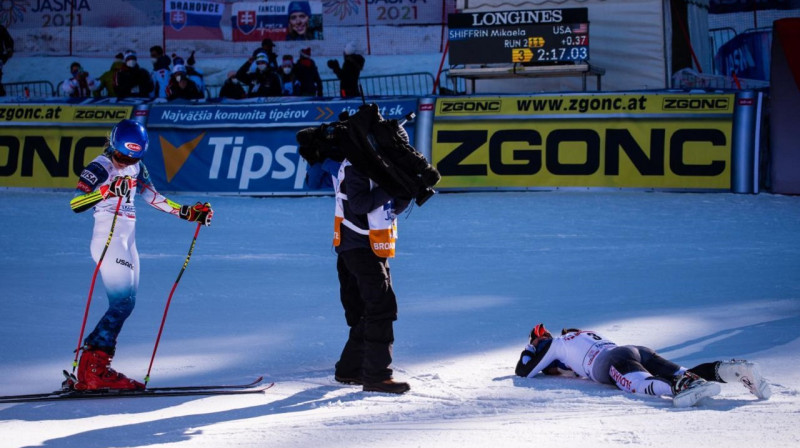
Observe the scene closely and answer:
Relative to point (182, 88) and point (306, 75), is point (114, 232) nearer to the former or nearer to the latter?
point (182, 88)

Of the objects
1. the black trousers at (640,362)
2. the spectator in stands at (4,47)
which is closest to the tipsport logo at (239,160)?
the spectator in stands at (4,47)

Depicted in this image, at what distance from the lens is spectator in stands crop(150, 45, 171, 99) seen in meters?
21.8

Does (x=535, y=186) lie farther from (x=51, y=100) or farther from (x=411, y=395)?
(x=411, y=395)

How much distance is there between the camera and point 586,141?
17.1m

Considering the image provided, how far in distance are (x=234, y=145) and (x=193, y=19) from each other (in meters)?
10.3

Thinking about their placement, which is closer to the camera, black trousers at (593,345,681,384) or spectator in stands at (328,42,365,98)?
black trousers at (593,345,681,384)

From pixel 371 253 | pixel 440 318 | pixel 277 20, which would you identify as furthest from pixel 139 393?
pixel 277 20

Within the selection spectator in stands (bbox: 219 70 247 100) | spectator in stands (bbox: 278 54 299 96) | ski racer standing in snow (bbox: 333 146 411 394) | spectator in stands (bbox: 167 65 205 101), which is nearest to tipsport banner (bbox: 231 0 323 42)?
spectator in stands (bbox: 278 54 299 96)

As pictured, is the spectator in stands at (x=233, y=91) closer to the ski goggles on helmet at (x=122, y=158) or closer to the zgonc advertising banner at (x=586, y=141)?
the zgonc advertising banner at (x=586, y=141)

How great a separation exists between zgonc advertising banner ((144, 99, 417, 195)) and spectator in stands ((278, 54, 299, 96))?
168cm

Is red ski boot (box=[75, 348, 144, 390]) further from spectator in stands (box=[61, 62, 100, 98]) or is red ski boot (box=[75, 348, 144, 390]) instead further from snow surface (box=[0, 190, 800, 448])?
spectator in stands (box=[61, 62, 100, 98])

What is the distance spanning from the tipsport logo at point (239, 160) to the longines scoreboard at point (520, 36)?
349 centimetres

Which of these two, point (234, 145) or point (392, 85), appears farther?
point (392, 85)

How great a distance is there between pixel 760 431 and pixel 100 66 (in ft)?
85.2
